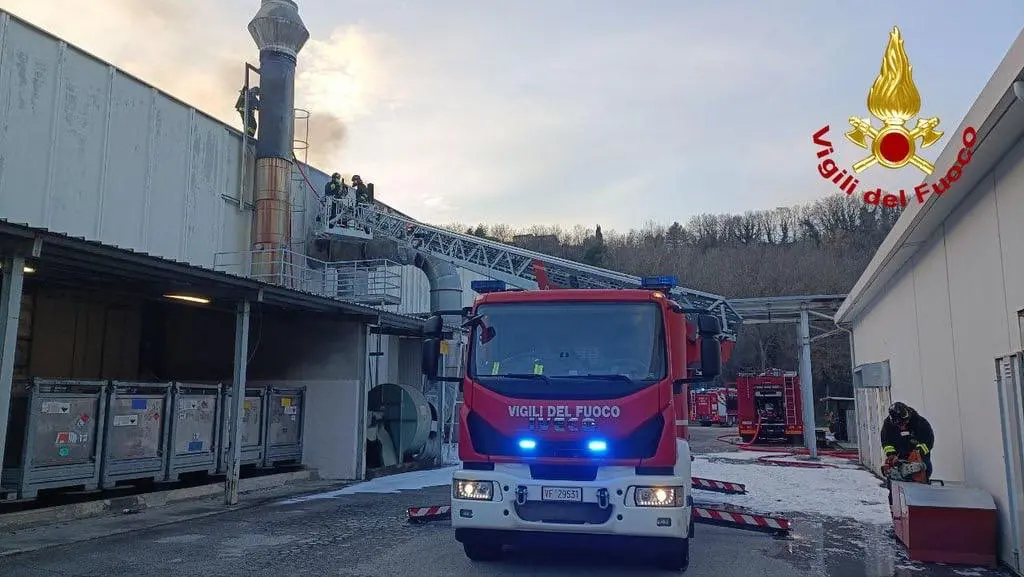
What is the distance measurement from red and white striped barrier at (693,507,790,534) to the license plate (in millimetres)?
3284

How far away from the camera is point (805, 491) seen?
15.1 m

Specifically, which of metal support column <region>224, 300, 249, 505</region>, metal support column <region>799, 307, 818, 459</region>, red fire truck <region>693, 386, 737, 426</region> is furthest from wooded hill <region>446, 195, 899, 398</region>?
metal support column <region>224, 300, 249, 505</region>

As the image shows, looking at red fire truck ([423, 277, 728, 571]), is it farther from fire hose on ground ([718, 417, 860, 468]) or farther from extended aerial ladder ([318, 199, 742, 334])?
fire hose on ground ([718, 417, 860, 468])

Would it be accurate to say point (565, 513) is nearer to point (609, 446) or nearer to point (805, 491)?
point (609, 446)

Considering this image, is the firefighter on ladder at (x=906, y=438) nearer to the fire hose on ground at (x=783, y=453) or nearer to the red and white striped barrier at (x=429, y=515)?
the red and white striped barrier at (x=429, y=515)

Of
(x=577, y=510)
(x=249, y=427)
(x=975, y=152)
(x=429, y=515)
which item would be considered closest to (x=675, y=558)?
(x=577, y=510)

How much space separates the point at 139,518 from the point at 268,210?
451 inches

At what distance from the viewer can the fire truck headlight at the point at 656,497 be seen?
265 inches

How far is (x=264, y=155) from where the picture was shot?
21.3 metres

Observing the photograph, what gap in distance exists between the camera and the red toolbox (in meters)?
8.13

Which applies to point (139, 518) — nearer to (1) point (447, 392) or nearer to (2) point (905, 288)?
(1) point (447, 392)

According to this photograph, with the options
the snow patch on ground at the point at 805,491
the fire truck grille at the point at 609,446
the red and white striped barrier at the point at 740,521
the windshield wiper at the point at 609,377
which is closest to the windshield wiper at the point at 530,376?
the windshield wiper at the point at 609,377

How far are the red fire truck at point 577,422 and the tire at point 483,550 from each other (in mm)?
44

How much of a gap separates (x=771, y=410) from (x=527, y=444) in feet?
85.5
